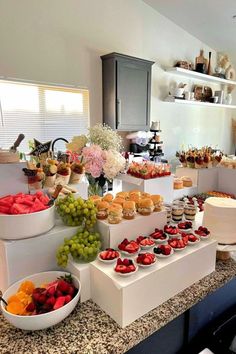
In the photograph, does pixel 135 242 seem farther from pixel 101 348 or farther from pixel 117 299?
pixel 101 348

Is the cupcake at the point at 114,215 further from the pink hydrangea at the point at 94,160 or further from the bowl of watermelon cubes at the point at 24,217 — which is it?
the pink hydrangea at the point at 94,160

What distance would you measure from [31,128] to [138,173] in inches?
64.9

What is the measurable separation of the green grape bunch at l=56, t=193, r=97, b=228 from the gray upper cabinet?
250 cm

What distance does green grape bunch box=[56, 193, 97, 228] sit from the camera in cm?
106

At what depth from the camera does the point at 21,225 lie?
94cm

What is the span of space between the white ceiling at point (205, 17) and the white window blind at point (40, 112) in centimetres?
180

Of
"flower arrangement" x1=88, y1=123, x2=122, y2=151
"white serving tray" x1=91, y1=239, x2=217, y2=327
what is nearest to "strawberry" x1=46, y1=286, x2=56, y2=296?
"white serving tray" x1=91, y1=239, x2=217, y2=327

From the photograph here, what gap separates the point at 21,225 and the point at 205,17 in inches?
168

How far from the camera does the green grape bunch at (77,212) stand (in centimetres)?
106

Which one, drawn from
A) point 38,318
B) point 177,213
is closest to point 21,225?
point 38,318

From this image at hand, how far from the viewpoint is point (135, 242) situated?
1.07 m

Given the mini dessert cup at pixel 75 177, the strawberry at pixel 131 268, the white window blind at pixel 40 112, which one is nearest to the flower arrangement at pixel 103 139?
the mini dessert cup at pixel 75 177

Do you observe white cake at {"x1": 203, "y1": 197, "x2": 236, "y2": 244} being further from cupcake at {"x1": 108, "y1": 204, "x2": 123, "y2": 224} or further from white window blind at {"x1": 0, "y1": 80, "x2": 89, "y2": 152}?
white window blind at {"x1": 0, "y1": 80, "x2": 89, "y2": 152}

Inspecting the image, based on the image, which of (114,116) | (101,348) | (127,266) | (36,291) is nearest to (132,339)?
(101,348)
